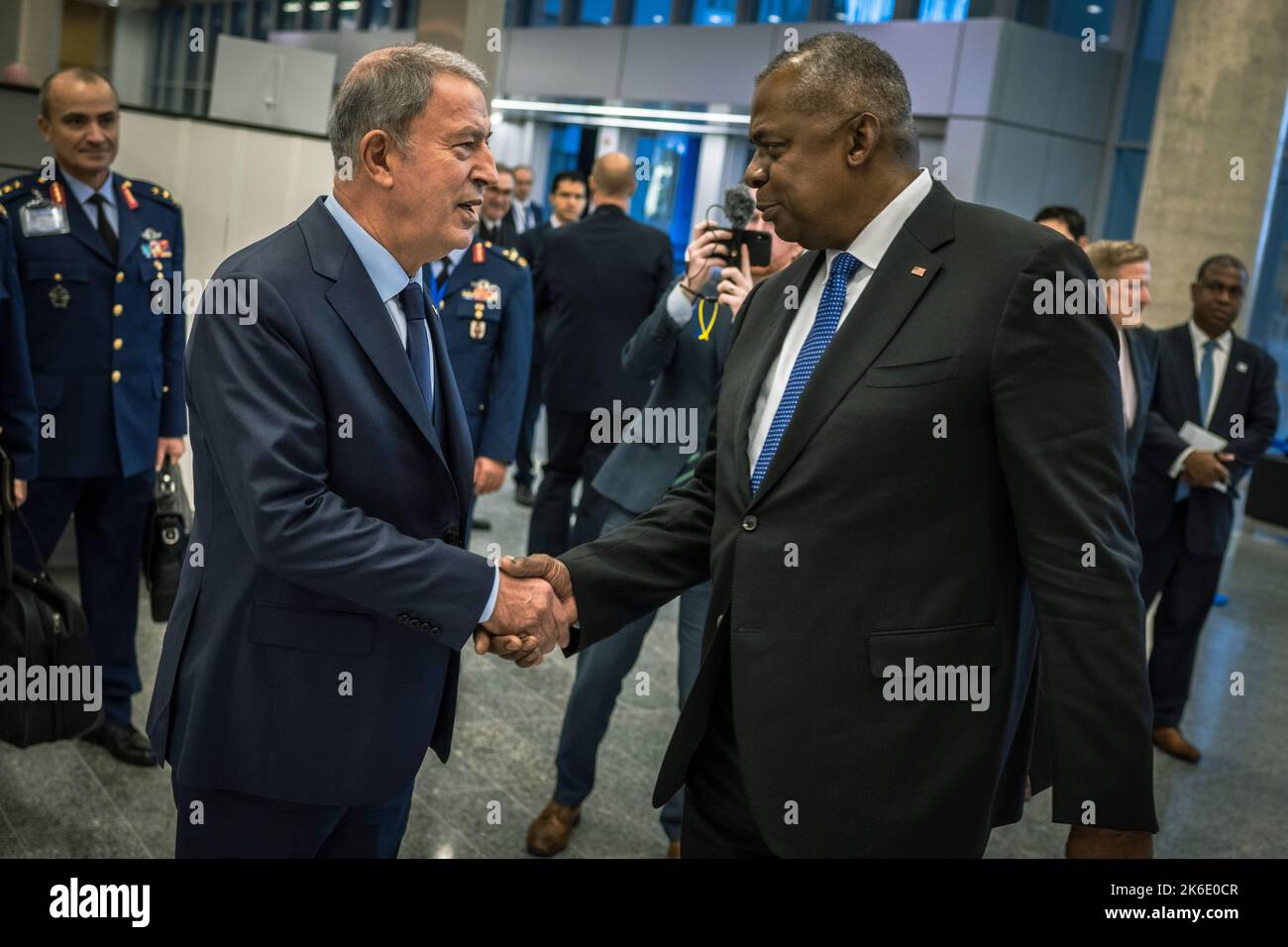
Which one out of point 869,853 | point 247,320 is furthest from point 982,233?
point 247,320

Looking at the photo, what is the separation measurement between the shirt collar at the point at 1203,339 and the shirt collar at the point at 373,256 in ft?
13.4

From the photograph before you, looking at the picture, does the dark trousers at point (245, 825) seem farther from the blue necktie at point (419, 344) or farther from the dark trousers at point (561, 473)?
the dark trousers at point (561, 473)

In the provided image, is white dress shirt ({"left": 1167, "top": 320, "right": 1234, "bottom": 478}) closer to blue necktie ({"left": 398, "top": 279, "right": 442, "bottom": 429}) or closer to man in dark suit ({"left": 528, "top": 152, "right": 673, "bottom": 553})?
man in dark suit ({"left": 528, "top": 152, "right": 673, "bottom": 553})

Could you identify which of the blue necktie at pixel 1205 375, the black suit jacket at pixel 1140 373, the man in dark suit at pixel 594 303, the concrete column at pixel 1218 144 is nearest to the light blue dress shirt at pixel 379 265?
the black suit jacket at pixel 1140 373

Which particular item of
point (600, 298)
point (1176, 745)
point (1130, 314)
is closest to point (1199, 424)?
point (1130, 314)

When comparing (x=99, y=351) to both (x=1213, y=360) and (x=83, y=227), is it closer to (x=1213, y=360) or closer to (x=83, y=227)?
(x=83, y=227)

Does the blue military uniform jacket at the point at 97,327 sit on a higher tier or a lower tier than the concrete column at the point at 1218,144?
lower

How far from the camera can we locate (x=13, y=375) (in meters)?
3.48

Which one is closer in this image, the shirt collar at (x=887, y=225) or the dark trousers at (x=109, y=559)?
the shirt collar at (x=887, y=225)

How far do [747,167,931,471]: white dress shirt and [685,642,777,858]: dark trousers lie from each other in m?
0.36

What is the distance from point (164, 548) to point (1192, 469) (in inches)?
143

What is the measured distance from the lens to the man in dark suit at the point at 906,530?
167 cm

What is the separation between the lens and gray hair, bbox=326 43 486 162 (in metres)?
1.89

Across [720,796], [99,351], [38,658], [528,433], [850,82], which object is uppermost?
[850,82]
